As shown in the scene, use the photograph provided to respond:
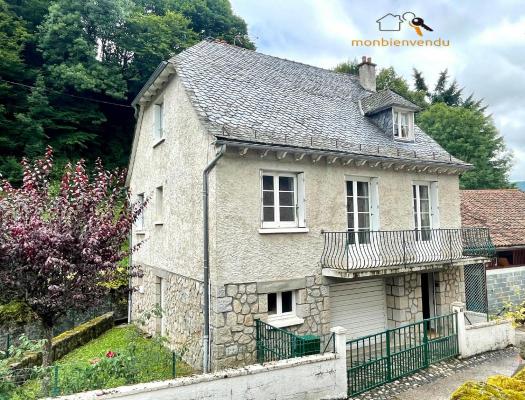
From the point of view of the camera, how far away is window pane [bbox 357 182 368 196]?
1109 cm

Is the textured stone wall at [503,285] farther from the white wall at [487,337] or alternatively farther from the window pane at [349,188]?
the window pane at [349,188]

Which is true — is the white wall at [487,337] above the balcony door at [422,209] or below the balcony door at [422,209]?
below

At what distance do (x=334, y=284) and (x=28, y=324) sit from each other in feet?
34.0

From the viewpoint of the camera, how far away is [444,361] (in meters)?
9.59

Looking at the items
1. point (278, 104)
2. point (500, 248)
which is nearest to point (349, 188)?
point (278, 104)

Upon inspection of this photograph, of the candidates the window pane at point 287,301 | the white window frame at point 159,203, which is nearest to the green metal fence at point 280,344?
the window pane at point 287,301

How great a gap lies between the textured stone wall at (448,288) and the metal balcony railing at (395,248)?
2.81 ft

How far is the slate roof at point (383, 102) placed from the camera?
Result: 12774 millimetres

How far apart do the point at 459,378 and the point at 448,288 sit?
4953 mm

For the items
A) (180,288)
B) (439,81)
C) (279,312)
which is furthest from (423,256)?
(439,81)

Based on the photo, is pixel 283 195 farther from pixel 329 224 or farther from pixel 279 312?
pixel 279 312

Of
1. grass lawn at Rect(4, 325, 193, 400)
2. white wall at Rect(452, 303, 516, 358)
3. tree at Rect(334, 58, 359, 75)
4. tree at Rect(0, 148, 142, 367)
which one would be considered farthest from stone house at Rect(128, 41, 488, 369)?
tree at Rect(334, 58, 359, 75)

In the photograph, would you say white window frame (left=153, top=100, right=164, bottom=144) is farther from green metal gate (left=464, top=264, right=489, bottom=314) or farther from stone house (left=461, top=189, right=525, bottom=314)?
stone house (left=461, top=189, right=525, bottom=314)

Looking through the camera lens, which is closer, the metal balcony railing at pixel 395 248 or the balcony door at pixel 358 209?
the metal balcony railing at pixel 395 248
